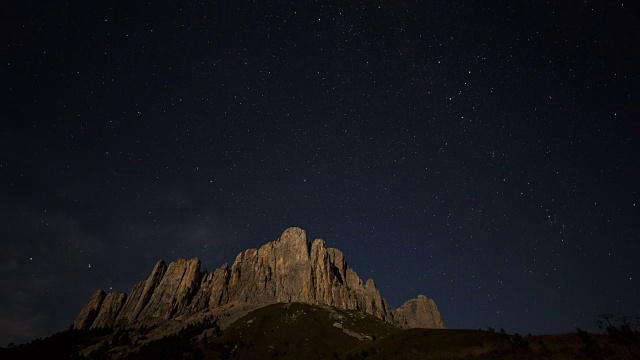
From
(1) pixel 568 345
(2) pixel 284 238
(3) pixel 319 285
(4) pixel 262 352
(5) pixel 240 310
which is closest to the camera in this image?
(1) pixel 568 345

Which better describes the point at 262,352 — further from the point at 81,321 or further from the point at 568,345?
the point at 81,321

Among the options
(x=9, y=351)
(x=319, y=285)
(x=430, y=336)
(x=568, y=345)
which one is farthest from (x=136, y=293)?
(x=568, y=345)

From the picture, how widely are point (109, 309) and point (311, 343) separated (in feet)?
425

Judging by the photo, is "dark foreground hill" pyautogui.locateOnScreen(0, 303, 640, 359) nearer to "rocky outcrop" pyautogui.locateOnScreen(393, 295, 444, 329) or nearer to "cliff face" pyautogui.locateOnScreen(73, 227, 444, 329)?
"cliff face" pyautogui.locateOnScreen(73, 227, 444, 329)

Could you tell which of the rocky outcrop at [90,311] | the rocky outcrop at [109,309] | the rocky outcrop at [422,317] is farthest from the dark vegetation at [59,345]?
the rocky outcrop at [422,317]

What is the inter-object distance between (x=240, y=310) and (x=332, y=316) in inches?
1621

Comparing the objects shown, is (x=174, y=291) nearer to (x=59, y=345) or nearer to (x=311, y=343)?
(x=59, y=345)

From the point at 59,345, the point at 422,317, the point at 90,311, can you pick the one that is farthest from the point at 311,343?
the point at 90,311

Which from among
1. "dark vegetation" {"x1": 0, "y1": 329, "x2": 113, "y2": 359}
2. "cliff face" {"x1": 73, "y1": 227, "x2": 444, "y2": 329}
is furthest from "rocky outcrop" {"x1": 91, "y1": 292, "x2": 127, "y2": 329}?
"dark vegetation" {"x1": 0, "y1": 329, "x2": 113, "y2": 359}

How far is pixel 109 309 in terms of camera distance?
162m

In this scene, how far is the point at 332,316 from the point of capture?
111688mm

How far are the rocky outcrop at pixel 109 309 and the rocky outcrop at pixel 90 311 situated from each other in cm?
195

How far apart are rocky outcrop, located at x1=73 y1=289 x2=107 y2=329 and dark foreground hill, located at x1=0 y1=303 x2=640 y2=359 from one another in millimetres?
31368

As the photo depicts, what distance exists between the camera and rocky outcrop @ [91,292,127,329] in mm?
154212
